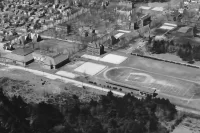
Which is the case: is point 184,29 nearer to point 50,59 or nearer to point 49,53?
point 49,53

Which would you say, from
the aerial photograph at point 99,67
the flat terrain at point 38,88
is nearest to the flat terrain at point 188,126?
the aerial photograph at point 99,67

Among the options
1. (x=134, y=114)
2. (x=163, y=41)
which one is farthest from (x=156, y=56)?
(x=134, y=114)

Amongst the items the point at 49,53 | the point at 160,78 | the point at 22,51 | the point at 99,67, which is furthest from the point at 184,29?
the point at 22,51

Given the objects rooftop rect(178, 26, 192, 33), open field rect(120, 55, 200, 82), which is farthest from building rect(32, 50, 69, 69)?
rooftop rect(178, 26, 192, 33)

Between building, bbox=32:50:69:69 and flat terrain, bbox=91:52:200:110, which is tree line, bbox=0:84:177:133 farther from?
building, bbox=32:50:69:69

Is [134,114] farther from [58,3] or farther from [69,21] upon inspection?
[58,3]
